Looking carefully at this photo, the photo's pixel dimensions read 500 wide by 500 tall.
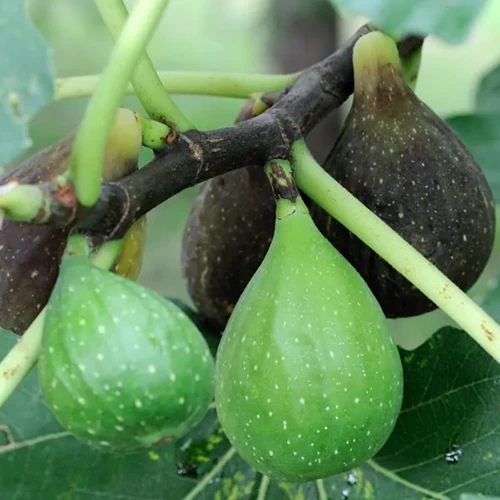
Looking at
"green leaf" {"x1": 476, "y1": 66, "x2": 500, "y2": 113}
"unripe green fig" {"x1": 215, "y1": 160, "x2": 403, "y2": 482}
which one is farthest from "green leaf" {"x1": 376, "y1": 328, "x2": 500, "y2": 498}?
"green leaf" {"x1": 476, "y1": 66, "x2": 500, "y2": 113}

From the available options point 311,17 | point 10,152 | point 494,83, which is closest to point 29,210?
point 10,152

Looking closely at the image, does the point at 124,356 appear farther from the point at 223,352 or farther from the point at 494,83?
the point at 494,83

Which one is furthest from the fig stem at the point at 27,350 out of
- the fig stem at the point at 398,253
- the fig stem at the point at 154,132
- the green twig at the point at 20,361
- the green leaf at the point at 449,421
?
the green leaf at the point at 449,421

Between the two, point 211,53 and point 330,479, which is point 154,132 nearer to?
point 330,479

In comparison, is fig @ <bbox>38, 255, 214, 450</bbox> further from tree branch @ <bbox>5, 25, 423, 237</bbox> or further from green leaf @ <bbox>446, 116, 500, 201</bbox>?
green leaf @ <bbox>446, 116, 500, 201</bbox>

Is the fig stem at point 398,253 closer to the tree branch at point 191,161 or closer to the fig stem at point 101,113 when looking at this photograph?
the tree branch at point 191,161
